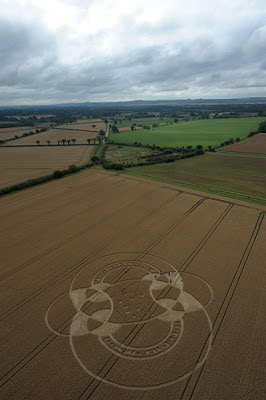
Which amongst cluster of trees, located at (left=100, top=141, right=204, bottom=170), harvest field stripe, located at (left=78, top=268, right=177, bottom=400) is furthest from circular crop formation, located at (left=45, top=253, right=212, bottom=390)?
cluster of trees, located at (left=100, top=141, right=204, bottom=170)

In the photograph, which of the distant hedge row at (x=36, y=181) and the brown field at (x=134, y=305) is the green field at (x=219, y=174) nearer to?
the brown field at (x=134, y=305)

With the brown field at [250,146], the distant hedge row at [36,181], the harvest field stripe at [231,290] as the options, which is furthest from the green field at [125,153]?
the harvest field stripe at [231,290]

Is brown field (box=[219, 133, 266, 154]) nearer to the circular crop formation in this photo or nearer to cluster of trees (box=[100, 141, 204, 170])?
cluster of trees (box=[100, 141, 204, 170])

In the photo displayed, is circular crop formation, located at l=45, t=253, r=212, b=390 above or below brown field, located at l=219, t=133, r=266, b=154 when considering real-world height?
below

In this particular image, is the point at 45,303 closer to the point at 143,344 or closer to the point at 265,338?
the point at 143,344

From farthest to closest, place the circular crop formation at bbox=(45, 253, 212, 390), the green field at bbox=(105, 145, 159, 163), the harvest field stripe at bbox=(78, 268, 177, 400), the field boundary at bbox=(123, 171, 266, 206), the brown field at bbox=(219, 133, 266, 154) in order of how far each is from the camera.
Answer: the brown field at bbox=(219, 133, 266, 154), the green field at bbox=(105, 145, 159, 163), the field boundary at bbox=(123, 171, 266, 206), the circular crop formation at bbox=(45, 253, 212, 390), the harvest field stripe at bbox=(78, 268, 177, 400)

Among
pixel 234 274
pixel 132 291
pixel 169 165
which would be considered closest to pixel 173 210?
pixel 234 274
